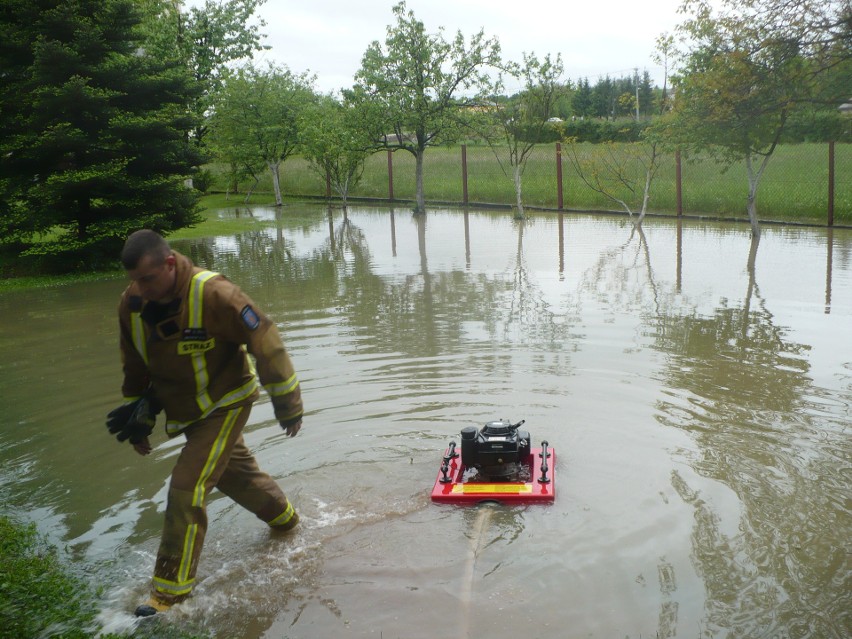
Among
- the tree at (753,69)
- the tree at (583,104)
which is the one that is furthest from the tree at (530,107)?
the tree at (583,104)

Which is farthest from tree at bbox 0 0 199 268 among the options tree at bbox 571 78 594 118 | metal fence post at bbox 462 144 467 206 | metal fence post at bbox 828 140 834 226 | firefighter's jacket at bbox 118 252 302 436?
tree at bbox 571 78 594 118

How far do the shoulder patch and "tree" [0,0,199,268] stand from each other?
495 inches

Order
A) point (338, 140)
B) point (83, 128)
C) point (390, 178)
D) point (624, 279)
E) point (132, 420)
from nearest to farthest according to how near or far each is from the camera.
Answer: point (132, 420) < point (624, 279) < point (83, 128) < point (338, 140) < point (390, 178)

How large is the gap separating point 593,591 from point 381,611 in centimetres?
105

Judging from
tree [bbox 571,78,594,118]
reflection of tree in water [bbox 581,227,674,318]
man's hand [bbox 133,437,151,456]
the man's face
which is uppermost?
tree [bbox 571,78,594,118]

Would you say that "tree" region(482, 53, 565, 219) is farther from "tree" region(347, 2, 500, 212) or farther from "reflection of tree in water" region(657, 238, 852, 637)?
"reflection of tree in water" region(657, 238, 852, 637)

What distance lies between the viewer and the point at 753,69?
28.7ft

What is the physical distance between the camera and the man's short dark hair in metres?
3.78

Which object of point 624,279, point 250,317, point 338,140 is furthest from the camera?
point 338,140

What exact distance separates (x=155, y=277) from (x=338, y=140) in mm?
25566

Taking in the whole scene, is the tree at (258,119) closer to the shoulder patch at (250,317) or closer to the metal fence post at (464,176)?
the metal fence post at (464,176)

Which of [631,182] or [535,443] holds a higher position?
[631,182]

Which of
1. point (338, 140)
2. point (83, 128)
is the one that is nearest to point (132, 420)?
point (83, 128)

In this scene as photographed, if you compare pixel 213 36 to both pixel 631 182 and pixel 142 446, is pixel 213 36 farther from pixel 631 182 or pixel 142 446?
pixel 142 446
